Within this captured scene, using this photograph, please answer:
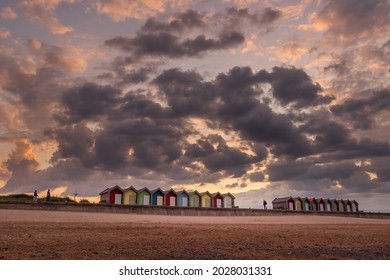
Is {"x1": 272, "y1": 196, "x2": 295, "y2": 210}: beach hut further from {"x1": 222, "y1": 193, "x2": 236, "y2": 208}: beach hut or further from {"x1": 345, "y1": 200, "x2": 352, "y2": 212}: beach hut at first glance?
{"x1": 345, "y1": 200, "x2": 352, "y2": 212}: beach hut

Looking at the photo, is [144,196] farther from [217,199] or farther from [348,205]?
[348,205]

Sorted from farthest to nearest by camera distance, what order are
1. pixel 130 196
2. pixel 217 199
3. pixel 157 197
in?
1. pixel 217 199
2. pixel 157 197
3. pixel 130 196

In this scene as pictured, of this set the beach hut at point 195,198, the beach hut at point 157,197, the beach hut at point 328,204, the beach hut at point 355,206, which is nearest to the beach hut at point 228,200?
the beach hut at point 195,198

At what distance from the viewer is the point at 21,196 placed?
207 feet

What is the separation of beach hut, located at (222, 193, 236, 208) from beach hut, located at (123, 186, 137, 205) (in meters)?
20.3

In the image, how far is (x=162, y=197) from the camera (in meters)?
62.8

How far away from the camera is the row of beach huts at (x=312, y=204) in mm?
80938

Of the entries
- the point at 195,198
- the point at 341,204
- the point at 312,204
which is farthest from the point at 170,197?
the point at 341,204

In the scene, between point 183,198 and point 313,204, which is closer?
point 183,198

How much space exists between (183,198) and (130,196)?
11334mm

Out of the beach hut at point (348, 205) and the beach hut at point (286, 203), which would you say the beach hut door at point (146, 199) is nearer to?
the beach hut at point (286, 203)

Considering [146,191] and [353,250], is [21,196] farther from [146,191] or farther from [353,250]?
[353,250]
